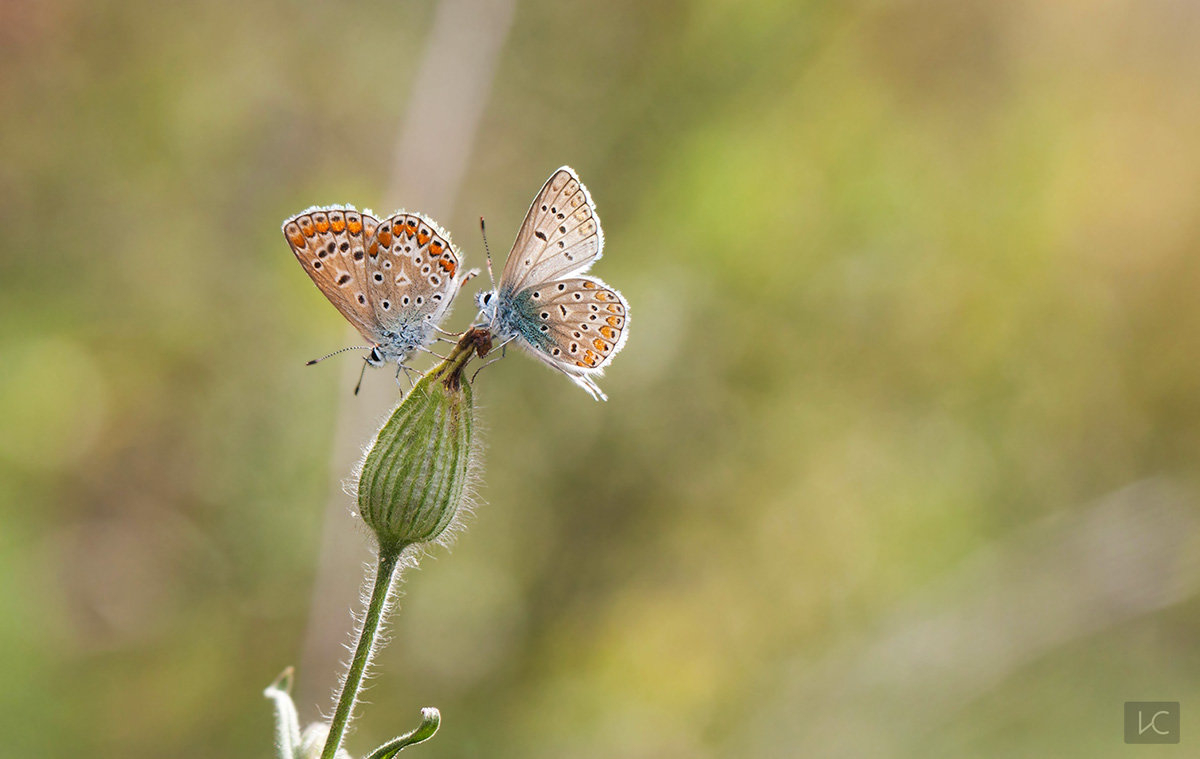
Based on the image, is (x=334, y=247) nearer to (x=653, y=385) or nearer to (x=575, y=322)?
(x=575, y=322)

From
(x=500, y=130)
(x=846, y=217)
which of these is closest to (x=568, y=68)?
(x=500, y=130)

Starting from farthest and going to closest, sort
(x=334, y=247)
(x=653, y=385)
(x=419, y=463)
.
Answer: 1. (x=653, y=385)
2. (x=334, y=247)
3. (x=419, y=463)

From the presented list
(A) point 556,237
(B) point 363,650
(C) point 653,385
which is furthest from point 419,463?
(C) point 653,385

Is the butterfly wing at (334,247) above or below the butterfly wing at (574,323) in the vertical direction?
below

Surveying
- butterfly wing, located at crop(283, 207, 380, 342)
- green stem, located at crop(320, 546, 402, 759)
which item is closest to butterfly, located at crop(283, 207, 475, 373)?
butterfly wing, located at crop(283, 207, 380, 342)

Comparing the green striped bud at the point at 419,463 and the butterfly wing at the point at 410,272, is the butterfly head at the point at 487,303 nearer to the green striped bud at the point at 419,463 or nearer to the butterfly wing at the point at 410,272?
the butterfly wing at the point at 410,272

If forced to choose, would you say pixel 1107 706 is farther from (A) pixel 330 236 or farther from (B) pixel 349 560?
(A) pixel 330 236

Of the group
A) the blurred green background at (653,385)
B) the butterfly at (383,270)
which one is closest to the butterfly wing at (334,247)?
the butterfly at (383,270)
